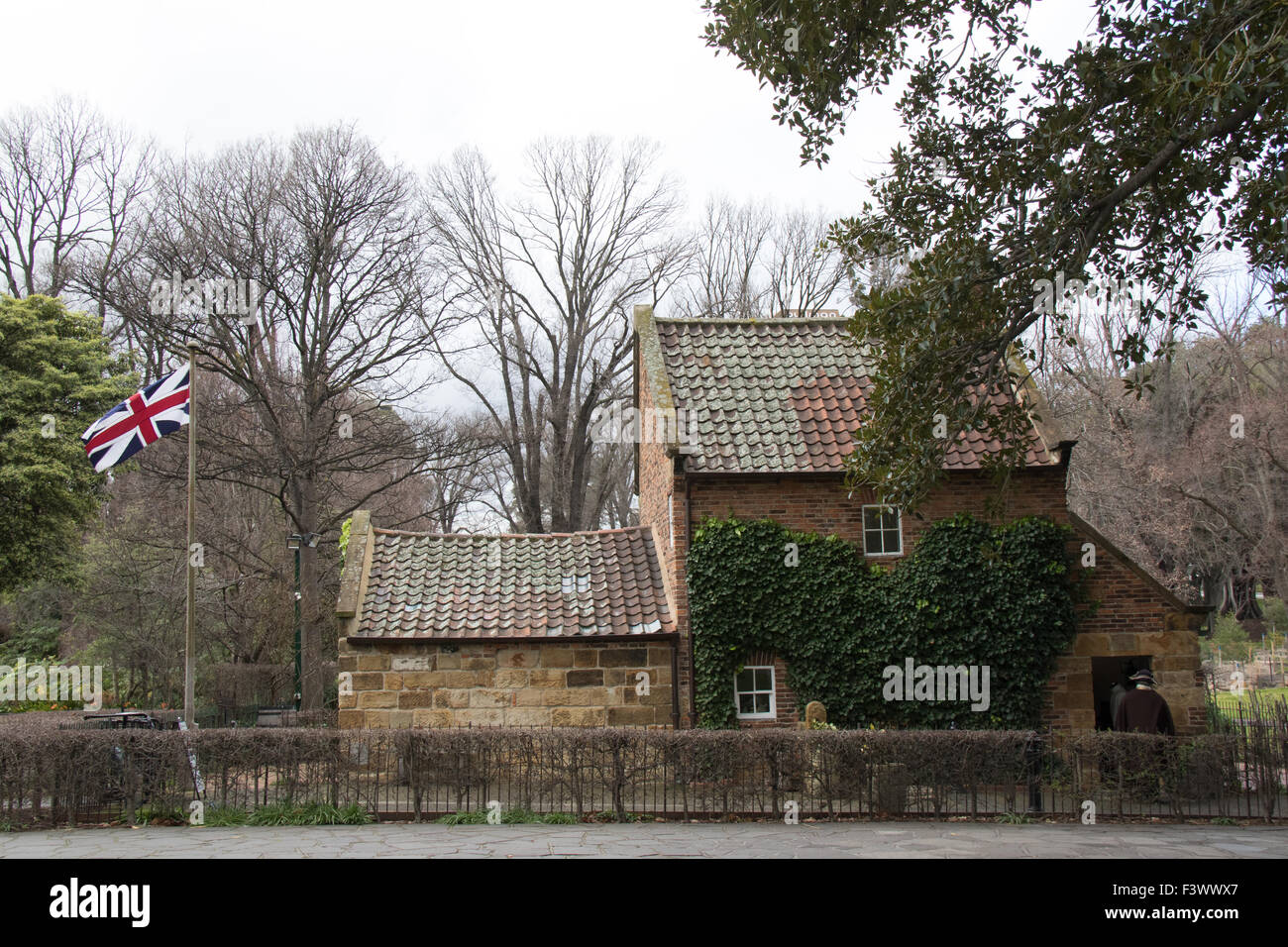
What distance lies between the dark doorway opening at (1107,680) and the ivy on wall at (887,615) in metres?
2.13

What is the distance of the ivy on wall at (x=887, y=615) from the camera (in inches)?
604

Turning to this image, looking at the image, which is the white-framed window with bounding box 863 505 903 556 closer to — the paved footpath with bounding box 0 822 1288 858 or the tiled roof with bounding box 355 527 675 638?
the tiled roof with bounding box 355 527 675 638

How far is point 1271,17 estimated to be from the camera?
9.66 meters

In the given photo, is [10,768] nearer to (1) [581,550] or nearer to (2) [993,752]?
(1) [581,550]

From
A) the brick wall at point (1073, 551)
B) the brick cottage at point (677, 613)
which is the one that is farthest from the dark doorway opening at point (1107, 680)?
the brick wall at point (1073, 551)

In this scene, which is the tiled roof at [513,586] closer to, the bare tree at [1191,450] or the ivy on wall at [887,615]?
the ivy on wall at [887,615]

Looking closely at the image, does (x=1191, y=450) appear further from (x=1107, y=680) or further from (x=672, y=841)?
(x=672, y=841)

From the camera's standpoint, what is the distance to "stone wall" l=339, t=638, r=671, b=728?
615 inches

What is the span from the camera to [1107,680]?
18.2m

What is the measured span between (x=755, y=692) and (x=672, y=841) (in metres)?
5.12

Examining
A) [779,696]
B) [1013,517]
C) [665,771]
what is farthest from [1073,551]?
[665,771]

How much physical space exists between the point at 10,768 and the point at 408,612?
5.77 m

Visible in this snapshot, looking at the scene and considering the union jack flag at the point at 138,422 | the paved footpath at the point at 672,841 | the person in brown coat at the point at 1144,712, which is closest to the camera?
the paved footpath at the point at 672,841

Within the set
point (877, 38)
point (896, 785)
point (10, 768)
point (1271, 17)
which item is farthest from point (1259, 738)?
point (10, 768)
